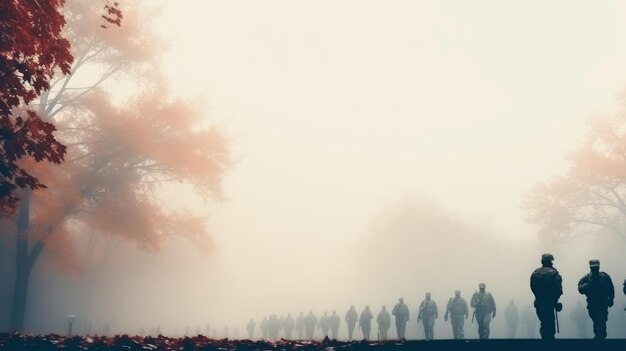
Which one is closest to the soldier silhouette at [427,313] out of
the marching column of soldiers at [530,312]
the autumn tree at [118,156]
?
the marching column of soldiers at [530,312]

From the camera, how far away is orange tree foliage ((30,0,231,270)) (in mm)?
17781

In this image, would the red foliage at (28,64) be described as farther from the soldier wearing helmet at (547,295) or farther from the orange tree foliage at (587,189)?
the orange tree foliage at (587,189)

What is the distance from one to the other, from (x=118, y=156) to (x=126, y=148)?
40 centimetres

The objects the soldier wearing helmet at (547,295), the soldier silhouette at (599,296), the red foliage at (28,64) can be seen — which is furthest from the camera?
the soldier silhouette at (599,296)

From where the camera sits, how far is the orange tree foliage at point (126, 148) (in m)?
17.8

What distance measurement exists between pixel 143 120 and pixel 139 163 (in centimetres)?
195

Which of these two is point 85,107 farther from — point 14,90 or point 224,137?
point 14,90

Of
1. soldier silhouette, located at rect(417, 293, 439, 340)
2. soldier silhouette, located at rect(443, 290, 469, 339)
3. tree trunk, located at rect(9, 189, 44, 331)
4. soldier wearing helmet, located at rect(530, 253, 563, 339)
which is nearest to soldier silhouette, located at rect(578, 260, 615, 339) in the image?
soldier wearing helmet, located at rect(530, 253, 563, 339)

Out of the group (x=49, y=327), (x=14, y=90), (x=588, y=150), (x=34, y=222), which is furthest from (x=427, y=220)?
(x=14, y=90)

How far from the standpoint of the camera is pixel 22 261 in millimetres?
17297

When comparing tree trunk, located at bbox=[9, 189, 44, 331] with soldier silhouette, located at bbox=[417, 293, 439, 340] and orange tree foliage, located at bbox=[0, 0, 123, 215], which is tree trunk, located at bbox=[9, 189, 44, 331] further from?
soldier silhouette, located at bbox=[417, 293, 439, 340]

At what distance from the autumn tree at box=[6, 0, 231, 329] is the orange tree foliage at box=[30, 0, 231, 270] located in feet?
0.10

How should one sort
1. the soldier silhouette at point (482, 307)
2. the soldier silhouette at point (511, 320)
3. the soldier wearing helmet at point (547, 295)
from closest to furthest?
the soldier wearing helmet at point (547, 295)
the soldier silhouette at point (482, 307)
the soldier silhouette at point (511, 320)

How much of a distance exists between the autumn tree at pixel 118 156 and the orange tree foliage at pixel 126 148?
0.03 meters
